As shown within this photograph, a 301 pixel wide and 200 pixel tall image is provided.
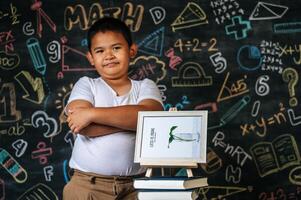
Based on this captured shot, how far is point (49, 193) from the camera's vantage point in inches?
139

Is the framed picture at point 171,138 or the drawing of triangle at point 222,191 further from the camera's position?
the drawing of triangle at point 222,191

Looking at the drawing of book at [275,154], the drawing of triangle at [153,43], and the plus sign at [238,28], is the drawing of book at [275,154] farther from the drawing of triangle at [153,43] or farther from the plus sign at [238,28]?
the drawing of triangle at [153,43]

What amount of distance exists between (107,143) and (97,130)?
59mm

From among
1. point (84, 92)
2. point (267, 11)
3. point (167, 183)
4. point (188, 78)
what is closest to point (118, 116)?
point (84, 92)

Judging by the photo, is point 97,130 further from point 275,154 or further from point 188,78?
point 275,154

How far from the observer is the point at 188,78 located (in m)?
3.48

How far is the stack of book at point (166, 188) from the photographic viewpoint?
6.64 feet

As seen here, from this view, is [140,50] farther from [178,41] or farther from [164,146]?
[164,146]

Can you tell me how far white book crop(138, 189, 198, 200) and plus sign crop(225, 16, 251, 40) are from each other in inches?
62.3

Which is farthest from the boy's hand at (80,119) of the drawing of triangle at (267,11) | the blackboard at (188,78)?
the drawing of triangle at (267,11)

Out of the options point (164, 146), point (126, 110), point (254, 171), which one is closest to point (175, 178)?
point (164, 146)

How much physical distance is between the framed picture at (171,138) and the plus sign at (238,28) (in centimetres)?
141

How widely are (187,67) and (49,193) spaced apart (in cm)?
106

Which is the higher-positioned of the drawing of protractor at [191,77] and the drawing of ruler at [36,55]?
the drawing of ruler at [36,55]
